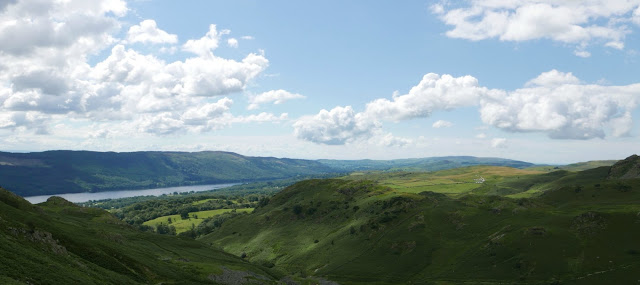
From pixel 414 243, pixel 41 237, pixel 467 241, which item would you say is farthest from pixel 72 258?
pixel 467 241

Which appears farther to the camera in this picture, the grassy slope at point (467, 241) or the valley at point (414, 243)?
the grassy slope at point (467, 241)

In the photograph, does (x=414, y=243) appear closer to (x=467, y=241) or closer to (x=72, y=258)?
(x=467, y=241)

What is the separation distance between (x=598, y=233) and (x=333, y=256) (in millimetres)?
86919

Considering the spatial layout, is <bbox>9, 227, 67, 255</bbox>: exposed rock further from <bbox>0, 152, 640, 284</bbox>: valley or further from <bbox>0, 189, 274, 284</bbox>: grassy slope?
<bbox>0, 152, 640, 284</bbox>: valley

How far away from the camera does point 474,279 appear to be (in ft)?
344

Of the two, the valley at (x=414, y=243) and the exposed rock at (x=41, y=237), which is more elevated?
the exposed rock at (x=41, y=237)

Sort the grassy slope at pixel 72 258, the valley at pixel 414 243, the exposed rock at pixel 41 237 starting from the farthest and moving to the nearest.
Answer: the valley at pixel 414 243, the exposed rock at pixel 41 237, the grassy slope at pixel 72 258

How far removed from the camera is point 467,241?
425ft

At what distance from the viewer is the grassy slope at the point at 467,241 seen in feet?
333

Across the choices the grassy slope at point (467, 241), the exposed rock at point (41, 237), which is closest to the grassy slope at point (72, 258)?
the exposed rock at point (41, 237)

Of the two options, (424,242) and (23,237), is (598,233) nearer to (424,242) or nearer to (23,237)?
(424,242)

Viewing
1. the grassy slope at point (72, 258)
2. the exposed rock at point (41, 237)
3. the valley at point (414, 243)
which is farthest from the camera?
the valley at point (414, 243)

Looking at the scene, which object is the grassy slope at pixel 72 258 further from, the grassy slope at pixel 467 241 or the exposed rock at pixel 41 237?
the grassy slope at pixel 467 241

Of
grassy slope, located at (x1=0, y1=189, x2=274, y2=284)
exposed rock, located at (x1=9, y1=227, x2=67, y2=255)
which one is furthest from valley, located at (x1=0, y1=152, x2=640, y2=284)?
grassy slope, located at (x1=0, y1=189, x2=274, y2=284)
